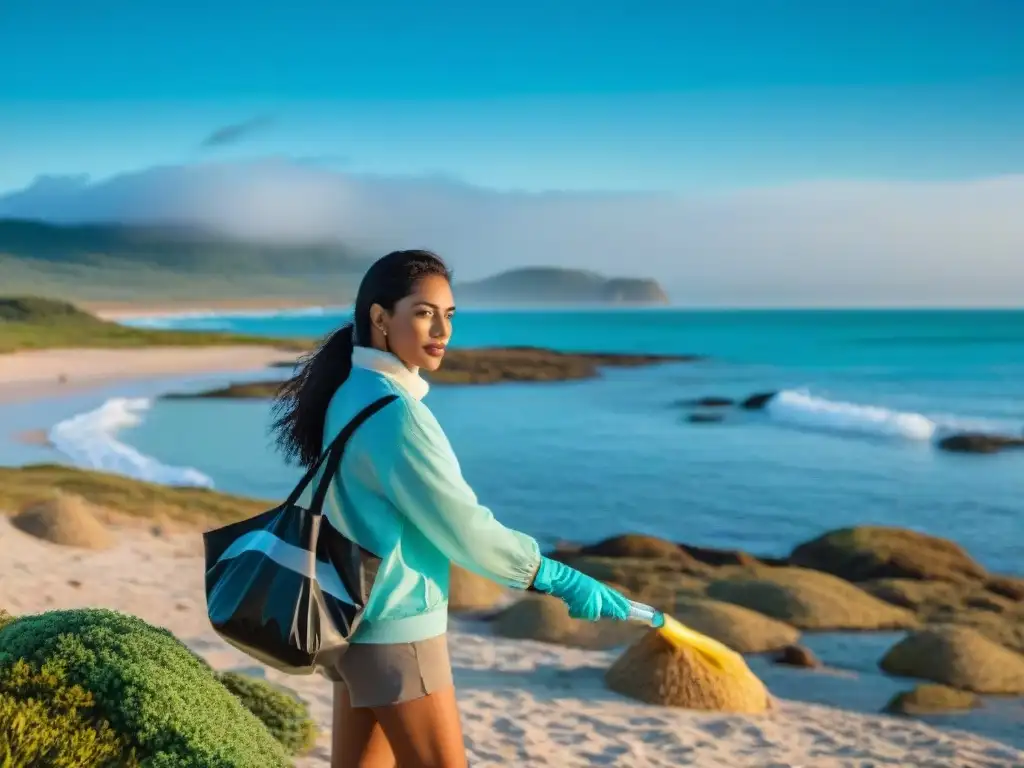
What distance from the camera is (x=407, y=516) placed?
2533 mm

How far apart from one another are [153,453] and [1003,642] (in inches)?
738

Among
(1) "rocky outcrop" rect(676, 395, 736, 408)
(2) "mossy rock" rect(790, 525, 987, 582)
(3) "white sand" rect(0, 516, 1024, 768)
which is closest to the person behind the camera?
(3) "white sand" rect(0, 516, 1024, 768)

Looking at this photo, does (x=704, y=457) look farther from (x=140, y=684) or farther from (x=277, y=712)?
(x=140, y=684)

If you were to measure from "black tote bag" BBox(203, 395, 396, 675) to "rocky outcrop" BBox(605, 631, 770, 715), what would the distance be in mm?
5115

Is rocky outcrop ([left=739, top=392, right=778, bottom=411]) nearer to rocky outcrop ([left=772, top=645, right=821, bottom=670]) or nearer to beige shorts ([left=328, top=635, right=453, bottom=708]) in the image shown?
rocky outcrop ([left=772, top=645, right=821, bottom=670])

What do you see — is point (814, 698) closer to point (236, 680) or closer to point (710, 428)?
point (236, 680)

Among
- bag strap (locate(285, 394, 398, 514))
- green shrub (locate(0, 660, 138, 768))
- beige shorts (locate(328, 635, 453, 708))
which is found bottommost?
green shrub (locate(0, 660, 138, 768))

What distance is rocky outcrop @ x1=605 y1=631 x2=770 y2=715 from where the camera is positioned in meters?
7.27

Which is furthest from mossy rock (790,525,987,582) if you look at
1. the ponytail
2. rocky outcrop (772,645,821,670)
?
the ponytail

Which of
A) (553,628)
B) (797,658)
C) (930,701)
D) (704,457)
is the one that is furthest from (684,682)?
(704,457)

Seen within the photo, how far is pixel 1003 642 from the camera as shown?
1073 cm

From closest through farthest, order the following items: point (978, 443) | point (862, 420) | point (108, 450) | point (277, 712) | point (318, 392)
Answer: point (318, 392) → point (277, 712) → point (108, 450) → point (978, 443) → point (862, 420)

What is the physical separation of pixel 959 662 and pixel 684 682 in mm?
2826

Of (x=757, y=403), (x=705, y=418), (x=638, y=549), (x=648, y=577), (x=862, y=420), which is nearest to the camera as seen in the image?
(x=648, y=577)
